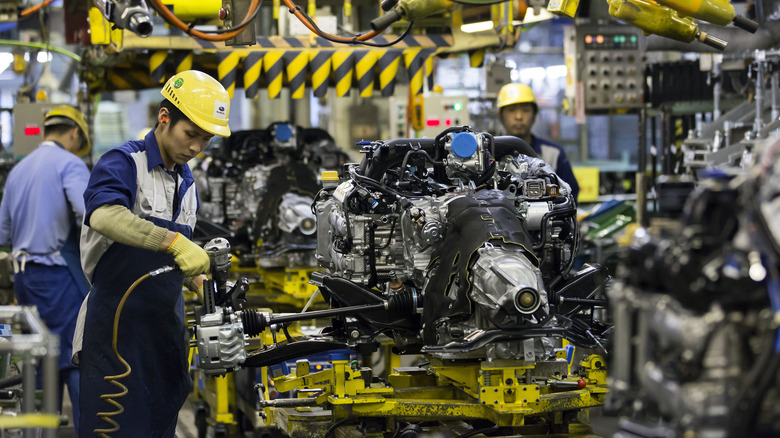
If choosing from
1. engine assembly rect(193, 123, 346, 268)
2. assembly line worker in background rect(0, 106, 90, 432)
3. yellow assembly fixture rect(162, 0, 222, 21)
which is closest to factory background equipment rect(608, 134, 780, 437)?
yellow assembly fixture rect(162, 0, 222, 21)

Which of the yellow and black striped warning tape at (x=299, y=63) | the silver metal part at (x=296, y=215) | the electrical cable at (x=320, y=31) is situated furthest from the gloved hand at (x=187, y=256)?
the yellow and black striped warning tape at (x=299, y=63)

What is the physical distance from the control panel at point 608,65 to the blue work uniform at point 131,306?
259 inches

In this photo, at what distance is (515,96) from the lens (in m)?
8.95

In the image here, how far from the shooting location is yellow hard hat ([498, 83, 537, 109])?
8938 mm

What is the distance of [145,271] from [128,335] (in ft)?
0.97

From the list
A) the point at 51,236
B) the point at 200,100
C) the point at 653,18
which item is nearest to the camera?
the point at 200,100

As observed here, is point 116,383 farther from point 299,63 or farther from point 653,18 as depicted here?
point 299,63

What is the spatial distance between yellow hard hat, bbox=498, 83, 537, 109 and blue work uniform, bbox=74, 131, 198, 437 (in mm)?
4499

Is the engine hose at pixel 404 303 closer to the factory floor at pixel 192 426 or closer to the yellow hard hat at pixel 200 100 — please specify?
the yellow hard hat at pixel 200 100

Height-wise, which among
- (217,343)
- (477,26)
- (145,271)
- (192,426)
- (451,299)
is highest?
(477,26)

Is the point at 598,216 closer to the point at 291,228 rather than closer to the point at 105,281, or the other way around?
the point at 291,228

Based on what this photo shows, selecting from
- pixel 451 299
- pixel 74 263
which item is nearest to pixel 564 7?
pixel 451 299

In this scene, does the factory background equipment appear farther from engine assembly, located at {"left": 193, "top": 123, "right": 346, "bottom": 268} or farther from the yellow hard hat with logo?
the yellow hard hat with logo

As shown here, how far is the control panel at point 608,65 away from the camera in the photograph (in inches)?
423
